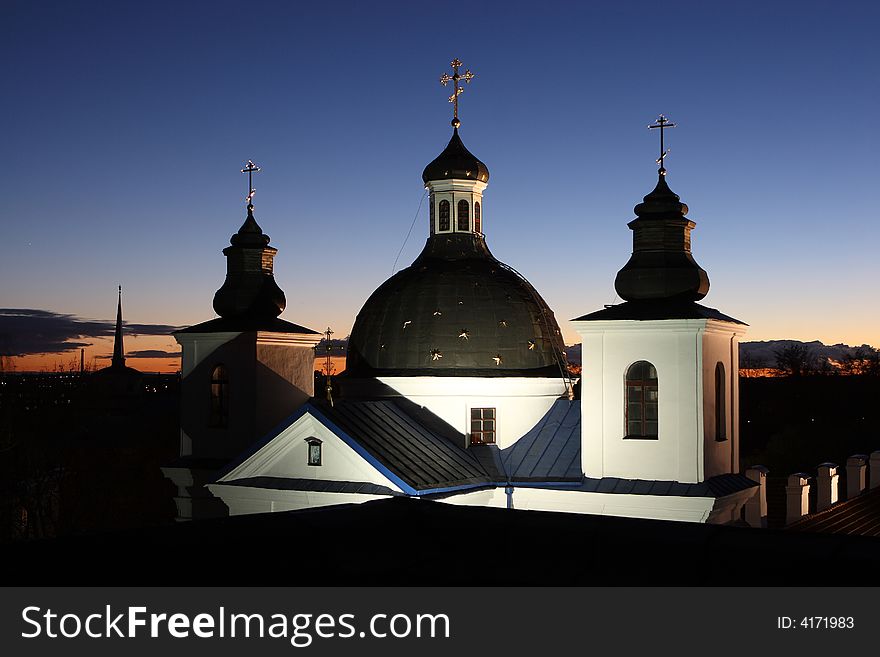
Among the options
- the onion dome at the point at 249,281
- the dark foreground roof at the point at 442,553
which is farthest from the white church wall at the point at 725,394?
the dark foreground roof at the point at 442,553

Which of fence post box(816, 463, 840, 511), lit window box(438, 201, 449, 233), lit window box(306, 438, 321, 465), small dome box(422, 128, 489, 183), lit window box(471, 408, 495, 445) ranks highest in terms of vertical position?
small dome box(422, 128, 489, 183)

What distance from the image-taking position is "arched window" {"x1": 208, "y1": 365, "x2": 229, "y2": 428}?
27.6 m

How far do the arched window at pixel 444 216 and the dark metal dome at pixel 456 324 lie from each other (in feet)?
1.53

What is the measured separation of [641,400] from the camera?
22.0m

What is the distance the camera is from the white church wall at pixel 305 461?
70.3 feet

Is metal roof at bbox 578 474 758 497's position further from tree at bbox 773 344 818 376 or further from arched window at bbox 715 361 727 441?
tree at bbox 773 344 818 376

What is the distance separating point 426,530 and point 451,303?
18265 millimetres

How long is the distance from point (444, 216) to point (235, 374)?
6522 mm

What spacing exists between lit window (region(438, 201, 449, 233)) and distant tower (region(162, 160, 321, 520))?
4.15 m

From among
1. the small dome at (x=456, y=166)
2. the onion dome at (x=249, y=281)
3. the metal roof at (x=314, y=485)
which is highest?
the small dome at (x=456, y=166)

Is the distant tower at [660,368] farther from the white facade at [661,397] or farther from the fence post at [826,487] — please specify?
the fence post at [826,487]

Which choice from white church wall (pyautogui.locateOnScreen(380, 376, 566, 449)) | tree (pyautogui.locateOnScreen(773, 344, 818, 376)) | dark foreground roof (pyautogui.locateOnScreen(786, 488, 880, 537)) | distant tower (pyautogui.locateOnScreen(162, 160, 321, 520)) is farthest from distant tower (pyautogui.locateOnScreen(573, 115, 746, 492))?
tree (pyautogui.locateOnScreen(773, 344, 818, 376))

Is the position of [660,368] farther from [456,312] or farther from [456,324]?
[456,312]

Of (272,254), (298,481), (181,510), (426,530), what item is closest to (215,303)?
(272,254)
